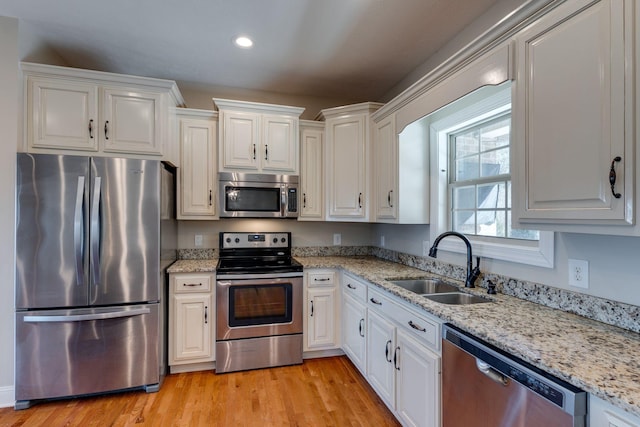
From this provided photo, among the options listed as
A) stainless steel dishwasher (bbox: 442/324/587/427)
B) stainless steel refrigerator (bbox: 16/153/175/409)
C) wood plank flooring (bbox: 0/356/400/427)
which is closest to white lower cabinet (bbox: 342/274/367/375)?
wood plank flooring (bbox: 0/356/400/427)

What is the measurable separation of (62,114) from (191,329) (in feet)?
6.32

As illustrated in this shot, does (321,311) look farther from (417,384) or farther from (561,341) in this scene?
(561,341)

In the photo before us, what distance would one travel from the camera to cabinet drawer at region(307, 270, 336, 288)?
2885 mm

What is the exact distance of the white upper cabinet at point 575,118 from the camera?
1009 millimetres

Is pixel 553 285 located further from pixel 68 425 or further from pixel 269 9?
pixel 68 425

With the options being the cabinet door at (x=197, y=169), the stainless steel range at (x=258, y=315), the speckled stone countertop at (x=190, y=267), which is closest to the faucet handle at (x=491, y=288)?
the stainless steel range at (x=258, y=315)

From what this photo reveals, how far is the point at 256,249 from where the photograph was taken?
10.7 ft

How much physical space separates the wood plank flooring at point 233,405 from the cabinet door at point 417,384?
33cm

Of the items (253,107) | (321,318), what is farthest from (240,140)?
(321,318)

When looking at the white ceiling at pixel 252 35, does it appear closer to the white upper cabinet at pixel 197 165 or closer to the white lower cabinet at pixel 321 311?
the white upper cabinet at pixel 197 165

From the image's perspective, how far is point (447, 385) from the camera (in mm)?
1477

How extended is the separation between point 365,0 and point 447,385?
2.19 m

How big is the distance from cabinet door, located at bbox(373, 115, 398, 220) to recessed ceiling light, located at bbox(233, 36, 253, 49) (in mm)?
1256

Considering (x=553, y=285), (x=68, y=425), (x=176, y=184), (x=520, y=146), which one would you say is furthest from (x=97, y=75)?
(x=553, y=285)
